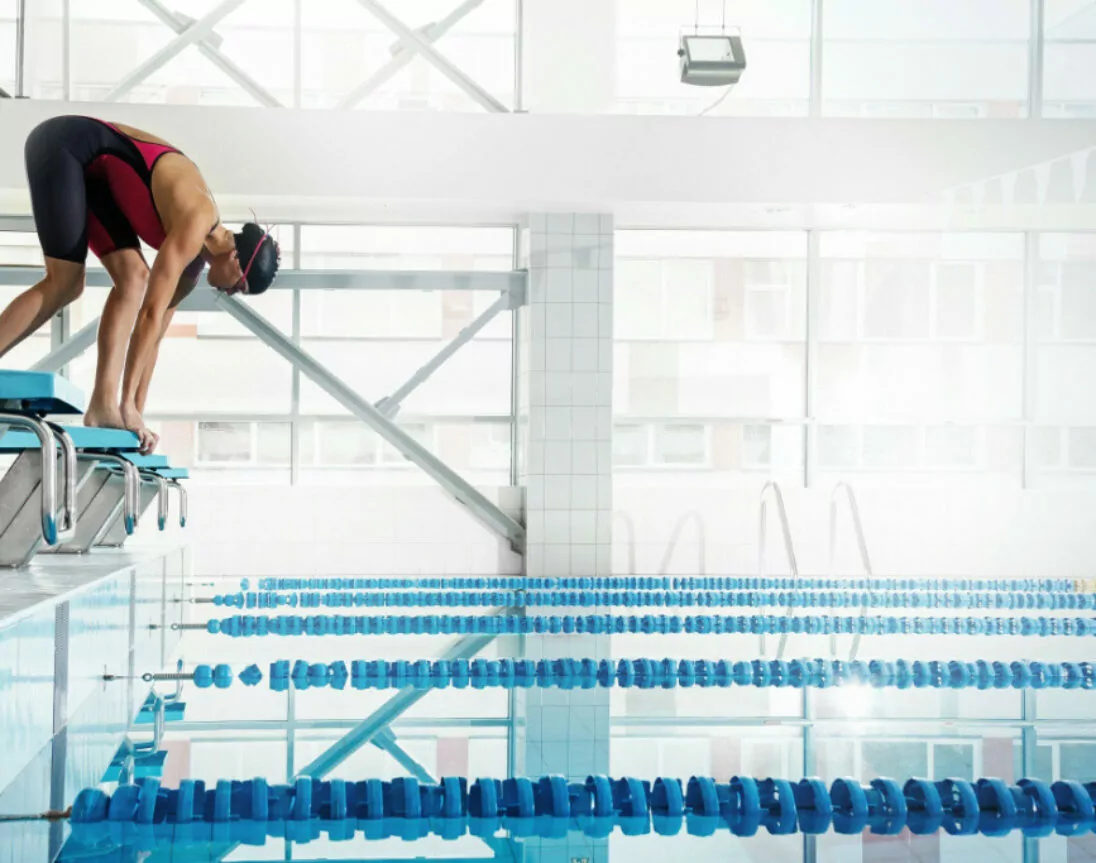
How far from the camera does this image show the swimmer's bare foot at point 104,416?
12.2 ft

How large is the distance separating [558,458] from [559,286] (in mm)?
1291

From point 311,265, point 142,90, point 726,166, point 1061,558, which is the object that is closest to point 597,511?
point 726,166

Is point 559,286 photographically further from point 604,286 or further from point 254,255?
point 254,255

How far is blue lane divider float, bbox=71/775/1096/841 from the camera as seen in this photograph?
2.24 m

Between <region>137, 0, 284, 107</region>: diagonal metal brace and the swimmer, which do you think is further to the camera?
<region>137, 0, 284, 107</region>: diagonal metal brace

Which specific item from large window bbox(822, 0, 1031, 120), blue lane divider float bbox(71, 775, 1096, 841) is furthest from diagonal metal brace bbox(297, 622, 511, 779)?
large window bbox(822, 0, 1031, 120)

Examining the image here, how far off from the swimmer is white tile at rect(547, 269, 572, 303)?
4795 mm

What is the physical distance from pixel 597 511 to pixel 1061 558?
13.4 feet

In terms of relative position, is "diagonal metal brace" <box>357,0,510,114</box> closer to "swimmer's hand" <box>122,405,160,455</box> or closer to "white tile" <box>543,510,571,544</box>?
"white tile" <box>543,510,571,544</box>

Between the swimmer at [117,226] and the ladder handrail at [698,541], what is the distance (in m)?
6.00

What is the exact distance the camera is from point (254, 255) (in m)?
4.36

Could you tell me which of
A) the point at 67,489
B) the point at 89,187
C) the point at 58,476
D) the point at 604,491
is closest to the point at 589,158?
the point at 604,491

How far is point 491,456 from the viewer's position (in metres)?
10.7

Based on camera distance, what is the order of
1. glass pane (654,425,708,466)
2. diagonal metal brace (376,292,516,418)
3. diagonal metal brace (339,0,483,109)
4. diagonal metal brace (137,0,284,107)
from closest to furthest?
diagonal metal brace (137,0,284,107)
diagonal metal brace (339,0,483,109)
diagonal metal brace (376,292,516,418)
glass pane (654,425,708,466)
